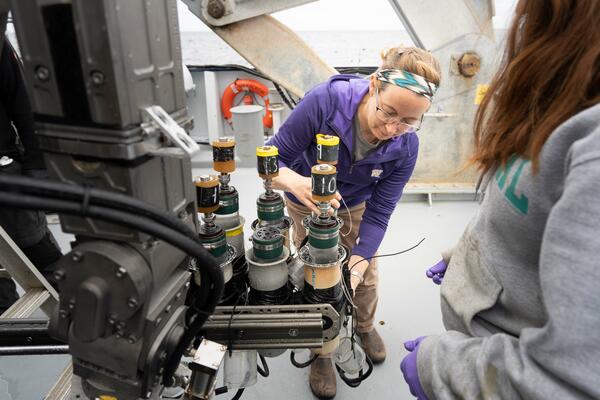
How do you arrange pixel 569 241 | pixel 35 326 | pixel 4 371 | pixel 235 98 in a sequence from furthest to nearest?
pixel 235 98
pixel 4 371
pixel 35 326
pixel 569 241

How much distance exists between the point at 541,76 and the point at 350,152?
2.98 feet

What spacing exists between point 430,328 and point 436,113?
1.68 metres

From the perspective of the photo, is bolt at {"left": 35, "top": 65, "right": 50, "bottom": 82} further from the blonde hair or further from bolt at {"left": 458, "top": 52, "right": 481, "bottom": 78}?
bolt at {"left": 458, "top": 52, "right": 481, "bottom": 78}

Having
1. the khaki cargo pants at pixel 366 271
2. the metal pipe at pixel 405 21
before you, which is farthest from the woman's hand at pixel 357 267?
the metal pipe at pixel 405 21

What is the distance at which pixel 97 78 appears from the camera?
50 centimetres

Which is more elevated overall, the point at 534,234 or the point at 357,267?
the point at 534,234

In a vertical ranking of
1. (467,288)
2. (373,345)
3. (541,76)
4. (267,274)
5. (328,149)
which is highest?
(541,76)

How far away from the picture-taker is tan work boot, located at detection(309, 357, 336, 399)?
155cm

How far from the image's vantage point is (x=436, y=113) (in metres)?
2.88

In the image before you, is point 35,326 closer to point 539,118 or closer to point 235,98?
point 539,118

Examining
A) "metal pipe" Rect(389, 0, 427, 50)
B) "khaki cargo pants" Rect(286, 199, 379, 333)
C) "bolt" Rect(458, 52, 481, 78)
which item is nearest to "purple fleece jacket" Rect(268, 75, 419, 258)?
"khaki cargo pants" Rect(286, 199, 379, 333)

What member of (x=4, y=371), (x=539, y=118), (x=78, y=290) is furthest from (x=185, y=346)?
(x=4, y=371)

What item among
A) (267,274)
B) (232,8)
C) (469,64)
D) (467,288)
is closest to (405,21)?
(469,64)

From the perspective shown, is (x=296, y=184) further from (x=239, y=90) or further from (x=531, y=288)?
(x=239, y=90)
